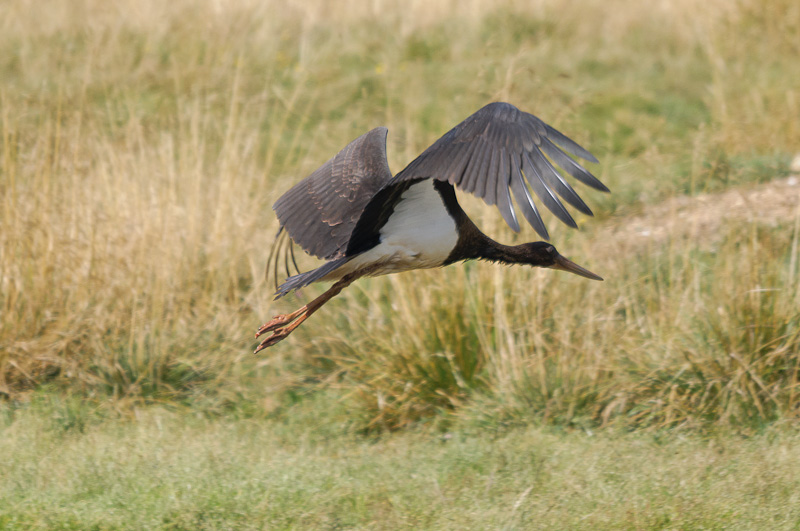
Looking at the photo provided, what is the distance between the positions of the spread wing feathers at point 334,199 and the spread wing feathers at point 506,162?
0.89m

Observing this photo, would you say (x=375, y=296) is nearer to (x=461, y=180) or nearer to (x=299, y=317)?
(x=299, y=317)

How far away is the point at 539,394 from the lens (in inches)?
204

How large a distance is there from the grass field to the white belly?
983mm

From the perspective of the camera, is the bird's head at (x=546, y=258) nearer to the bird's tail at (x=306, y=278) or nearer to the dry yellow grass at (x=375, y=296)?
the dry yellow grass at (x=375, y=296)

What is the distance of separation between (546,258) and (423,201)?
824 millimetres

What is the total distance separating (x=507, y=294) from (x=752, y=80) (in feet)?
15.7

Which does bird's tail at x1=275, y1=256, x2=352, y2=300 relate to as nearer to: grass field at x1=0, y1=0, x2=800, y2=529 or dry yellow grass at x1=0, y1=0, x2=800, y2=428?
grass field at x1=0, y1=0, x2=800, y2=529

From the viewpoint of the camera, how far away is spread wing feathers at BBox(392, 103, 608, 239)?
3.25 meters

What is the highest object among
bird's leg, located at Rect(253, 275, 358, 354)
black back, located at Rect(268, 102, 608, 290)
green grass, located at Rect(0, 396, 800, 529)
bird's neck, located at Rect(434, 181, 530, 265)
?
black back, located at Rect(268, 102, 608, 290)

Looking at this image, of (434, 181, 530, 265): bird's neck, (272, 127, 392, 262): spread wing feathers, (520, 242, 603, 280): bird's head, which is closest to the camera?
(434, 181, 530, 265): bird's neck

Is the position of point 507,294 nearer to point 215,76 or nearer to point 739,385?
point 739,385

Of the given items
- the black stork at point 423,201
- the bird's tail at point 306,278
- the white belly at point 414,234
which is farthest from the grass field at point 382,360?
the white belly at point 414,234

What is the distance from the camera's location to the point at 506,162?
3.46 metres

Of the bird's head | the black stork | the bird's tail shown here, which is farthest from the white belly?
the bird's head
